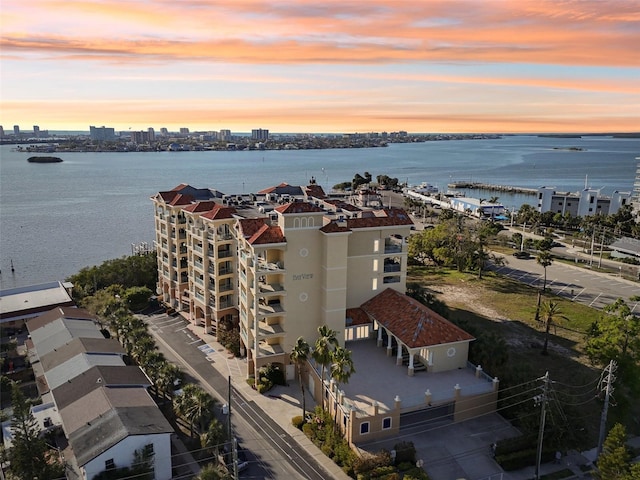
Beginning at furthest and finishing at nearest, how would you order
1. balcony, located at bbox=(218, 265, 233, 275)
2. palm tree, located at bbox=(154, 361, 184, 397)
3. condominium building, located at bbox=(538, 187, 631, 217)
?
condominium building, located at bbox=(538, 187, 631, 217) < balcony, located at bbox=(218, 265, 233, 275) < palm tree, located at bbox=(154, 361, 184, 397)

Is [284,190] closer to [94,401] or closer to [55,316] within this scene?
[55,316]

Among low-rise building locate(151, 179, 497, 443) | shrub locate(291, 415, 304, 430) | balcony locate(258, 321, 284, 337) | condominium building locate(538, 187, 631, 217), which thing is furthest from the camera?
condominium building locate(538, 187, 631, 217)

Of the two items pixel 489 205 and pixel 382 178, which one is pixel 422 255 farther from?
pixel 382 178

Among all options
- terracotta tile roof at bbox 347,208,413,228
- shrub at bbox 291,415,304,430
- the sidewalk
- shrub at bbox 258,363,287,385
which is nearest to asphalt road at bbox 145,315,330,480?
the sidewalk

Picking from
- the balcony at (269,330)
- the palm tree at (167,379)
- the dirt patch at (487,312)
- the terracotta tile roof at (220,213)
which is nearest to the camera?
the palm tree at (167,379)

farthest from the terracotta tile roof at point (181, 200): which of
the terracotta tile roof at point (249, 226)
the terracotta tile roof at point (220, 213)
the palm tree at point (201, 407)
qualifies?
the palm tree at point (201, 407)

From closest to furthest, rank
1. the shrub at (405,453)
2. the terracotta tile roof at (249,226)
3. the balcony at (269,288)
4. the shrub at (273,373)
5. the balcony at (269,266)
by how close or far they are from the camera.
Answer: the shrub at (405,453), the balcony at (269,266), the balcony at (269,288), the shrub at (273,373), the terracotta tile roof at (249,226)

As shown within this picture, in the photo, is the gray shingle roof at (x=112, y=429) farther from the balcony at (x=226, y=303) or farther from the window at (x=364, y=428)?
the balcony at (x=226, y=303)

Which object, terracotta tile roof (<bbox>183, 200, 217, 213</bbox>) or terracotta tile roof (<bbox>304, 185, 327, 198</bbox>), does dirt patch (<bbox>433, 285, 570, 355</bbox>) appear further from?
terracotta tile roof (<bbox>183, 200, 217, 213</bbox>)
